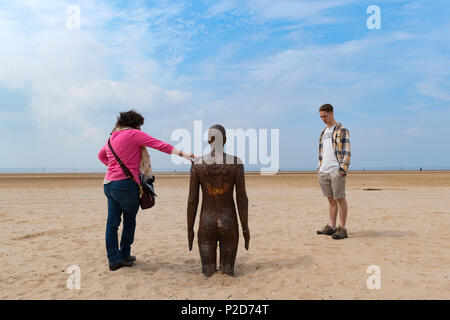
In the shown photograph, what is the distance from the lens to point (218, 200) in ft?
14.7

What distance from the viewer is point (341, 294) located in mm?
3879

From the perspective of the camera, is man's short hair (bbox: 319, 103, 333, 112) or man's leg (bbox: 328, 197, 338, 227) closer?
man's short hair (bbox: 319, 103, 333, 112)

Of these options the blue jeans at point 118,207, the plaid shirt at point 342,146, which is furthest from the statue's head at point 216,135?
the plaid shirt at point 342,146

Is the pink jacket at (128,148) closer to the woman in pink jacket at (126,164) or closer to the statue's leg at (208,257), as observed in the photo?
the woman in pink jacket at (126,164)

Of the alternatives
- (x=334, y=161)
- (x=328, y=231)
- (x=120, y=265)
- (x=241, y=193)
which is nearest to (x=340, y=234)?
(x=328, y=231)

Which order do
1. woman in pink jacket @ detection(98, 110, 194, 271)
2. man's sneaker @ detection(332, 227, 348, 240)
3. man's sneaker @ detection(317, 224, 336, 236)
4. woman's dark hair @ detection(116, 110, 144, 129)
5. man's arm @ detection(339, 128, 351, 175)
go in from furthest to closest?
man's sneaker @ detection(317, 224, 336, 236)
man's sneaker @ detection(332, 227, 348, 240)
man's arm @ detection(339, 128, 351, 175)
woman's dark hair @ detection(116, 110, 144, 129)
woman in pink jacket @ detection(98, 110, 194, 271)

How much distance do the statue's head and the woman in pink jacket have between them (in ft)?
1.23

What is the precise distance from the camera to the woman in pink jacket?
179 inches

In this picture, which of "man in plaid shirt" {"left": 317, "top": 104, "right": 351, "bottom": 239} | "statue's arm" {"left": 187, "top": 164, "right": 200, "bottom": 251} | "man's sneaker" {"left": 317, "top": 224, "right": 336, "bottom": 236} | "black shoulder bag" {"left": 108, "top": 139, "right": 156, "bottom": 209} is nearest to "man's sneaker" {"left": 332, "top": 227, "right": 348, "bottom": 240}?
"man in plaid shirt" {"left": 317, "top": 104, "right": 351, "bottom": 239}

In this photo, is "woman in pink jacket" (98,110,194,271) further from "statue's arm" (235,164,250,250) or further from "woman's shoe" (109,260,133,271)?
"statue's arm" (235,164,250,250)

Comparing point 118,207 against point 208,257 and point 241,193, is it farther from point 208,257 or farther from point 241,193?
point 241,193

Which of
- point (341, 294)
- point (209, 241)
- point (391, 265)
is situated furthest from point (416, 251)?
point (209, 241)

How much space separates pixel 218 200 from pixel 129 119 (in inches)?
71.4
